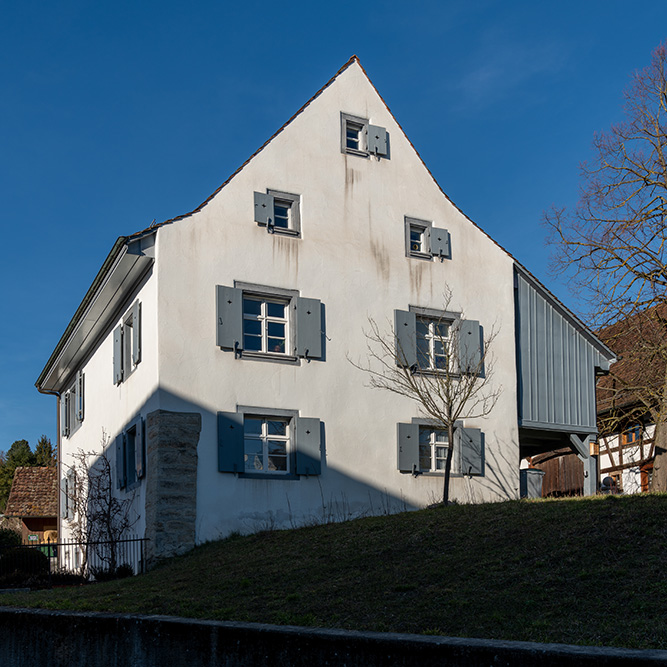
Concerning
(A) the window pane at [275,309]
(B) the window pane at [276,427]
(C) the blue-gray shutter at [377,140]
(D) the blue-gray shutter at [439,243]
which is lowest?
(B) the window pane at [276,427]

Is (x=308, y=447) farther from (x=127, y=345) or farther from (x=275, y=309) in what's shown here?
(x=127, y=345)

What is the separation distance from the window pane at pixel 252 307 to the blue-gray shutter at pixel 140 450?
9.66 ft

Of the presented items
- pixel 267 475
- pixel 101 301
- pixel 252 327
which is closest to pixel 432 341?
pixel 252 327

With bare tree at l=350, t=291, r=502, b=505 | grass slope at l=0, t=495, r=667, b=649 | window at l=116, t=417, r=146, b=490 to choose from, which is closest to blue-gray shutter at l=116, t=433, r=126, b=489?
window at l=116, t=417, r=146, b=490

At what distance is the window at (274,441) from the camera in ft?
57.3

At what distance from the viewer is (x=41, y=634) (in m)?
9.19

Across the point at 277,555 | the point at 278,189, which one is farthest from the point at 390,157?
the point at 277,555

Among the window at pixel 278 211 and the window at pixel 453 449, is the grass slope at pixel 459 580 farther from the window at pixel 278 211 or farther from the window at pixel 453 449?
the window at pixel 278 211

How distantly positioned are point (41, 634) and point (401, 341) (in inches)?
467

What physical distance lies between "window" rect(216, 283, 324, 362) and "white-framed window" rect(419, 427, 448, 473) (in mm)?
3093

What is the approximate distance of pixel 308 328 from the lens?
1869 centimetres

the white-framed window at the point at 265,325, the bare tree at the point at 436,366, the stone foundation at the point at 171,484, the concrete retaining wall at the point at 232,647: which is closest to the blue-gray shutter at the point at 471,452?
the bare tree at the point at 436,366

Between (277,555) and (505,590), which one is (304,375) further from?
(505,590)

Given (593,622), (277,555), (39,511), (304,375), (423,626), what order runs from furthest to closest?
(39,511) → (304,375) → (277,555) → (423,626) → (593,622)
